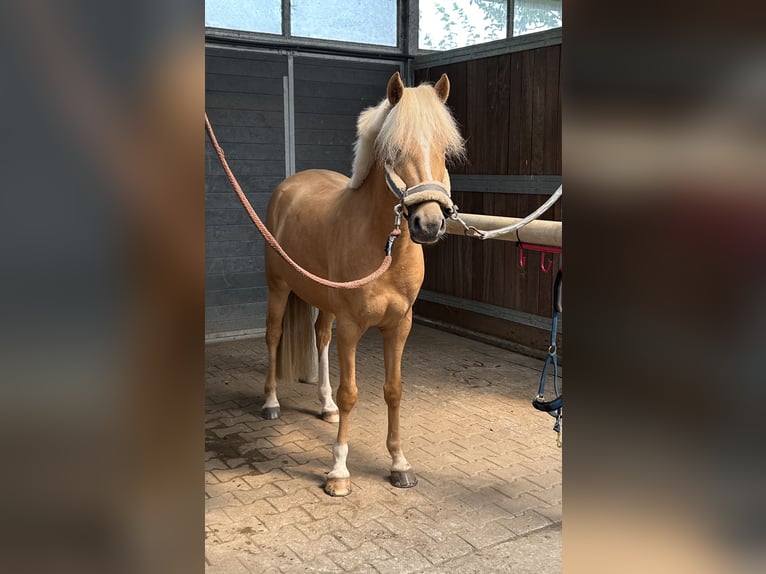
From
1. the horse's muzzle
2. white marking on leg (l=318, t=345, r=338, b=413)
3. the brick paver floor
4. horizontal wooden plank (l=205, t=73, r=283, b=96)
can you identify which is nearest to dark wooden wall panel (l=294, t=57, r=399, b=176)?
horizontal wooden plank (l=205, t=73, r=283, b=96)

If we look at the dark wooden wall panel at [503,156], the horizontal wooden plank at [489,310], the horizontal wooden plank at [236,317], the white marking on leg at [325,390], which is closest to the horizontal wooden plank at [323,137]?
the dark wooden wall panel at [503,156]

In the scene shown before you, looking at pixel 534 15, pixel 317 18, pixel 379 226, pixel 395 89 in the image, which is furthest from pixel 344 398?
pixel 534 15

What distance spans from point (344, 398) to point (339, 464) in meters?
0.30

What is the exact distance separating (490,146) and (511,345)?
5.42ft

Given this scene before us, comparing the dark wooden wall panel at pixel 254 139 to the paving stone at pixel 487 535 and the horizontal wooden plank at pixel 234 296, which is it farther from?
the paving stone at pixel 487 535

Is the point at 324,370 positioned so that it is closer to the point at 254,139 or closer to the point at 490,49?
the point at 254,139

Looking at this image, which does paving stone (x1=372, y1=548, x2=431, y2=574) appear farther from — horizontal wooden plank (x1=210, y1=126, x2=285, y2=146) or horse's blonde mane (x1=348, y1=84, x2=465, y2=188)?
horizontal wooden plank (x1=210, y1=126, x2=285, y2=146)

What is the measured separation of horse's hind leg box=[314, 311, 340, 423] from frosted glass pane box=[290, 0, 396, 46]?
304 centimetres

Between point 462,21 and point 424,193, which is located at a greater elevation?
A: point 462,21

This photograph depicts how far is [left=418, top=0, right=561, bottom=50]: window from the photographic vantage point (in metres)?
6.73

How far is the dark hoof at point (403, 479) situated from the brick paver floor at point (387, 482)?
40 mm

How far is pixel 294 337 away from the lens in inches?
174
